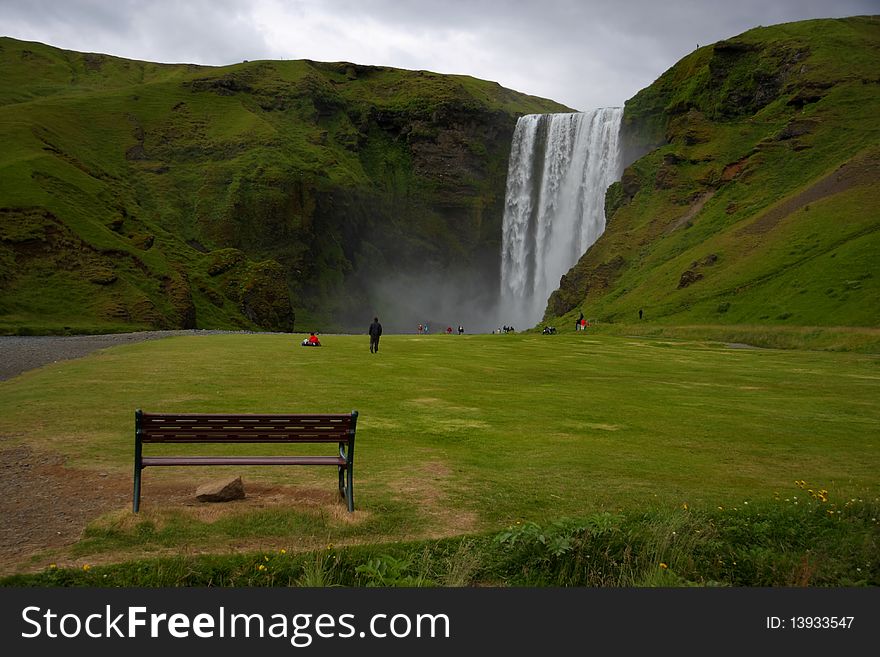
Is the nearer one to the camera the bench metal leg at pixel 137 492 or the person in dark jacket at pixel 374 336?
the bench metal leg at pixel 137 492

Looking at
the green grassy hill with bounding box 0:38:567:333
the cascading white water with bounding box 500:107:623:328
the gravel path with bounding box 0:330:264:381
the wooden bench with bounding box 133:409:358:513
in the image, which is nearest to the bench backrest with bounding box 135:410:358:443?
the wooden bench with bounding box 133:409:358:513

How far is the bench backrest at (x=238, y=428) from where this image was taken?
8.61 meters

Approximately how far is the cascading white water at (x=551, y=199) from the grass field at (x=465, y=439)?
267 ft

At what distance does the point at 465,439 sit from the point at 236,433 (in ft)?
21.8

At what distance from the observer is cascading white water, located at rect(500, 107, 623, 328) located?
352 feet

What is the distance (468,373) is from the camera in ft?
89.7

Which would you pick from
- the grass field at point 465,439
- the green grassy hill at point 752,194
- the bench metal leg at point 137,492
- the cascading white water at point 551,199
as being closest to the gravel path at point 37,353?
the grass field at point 465,439

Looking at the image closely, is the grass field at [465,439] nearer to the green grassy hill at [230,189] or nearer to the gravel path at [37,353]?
the gravel path at [37,353]

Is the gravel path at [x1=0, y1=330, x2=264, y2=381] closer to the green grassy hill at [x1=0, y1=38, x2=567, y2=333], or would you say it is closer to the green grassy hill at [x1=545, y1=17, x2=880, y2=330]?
the green grassy hill at [x1=0, y1=38, x2=567, y2=333]

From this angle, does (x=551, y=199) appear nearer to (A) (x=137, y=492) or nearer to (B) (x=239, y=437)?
(B) (x=239, y=437)

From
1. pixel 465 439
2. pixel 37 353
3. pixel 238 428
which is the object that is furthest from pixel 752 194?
pixel 238 428

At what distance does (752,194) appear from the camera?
82.1 metres

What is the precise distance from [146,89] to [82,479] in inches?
5637

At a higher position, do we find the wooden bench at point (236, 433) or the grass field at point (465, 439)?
the wooden bench at point (236, 433)
